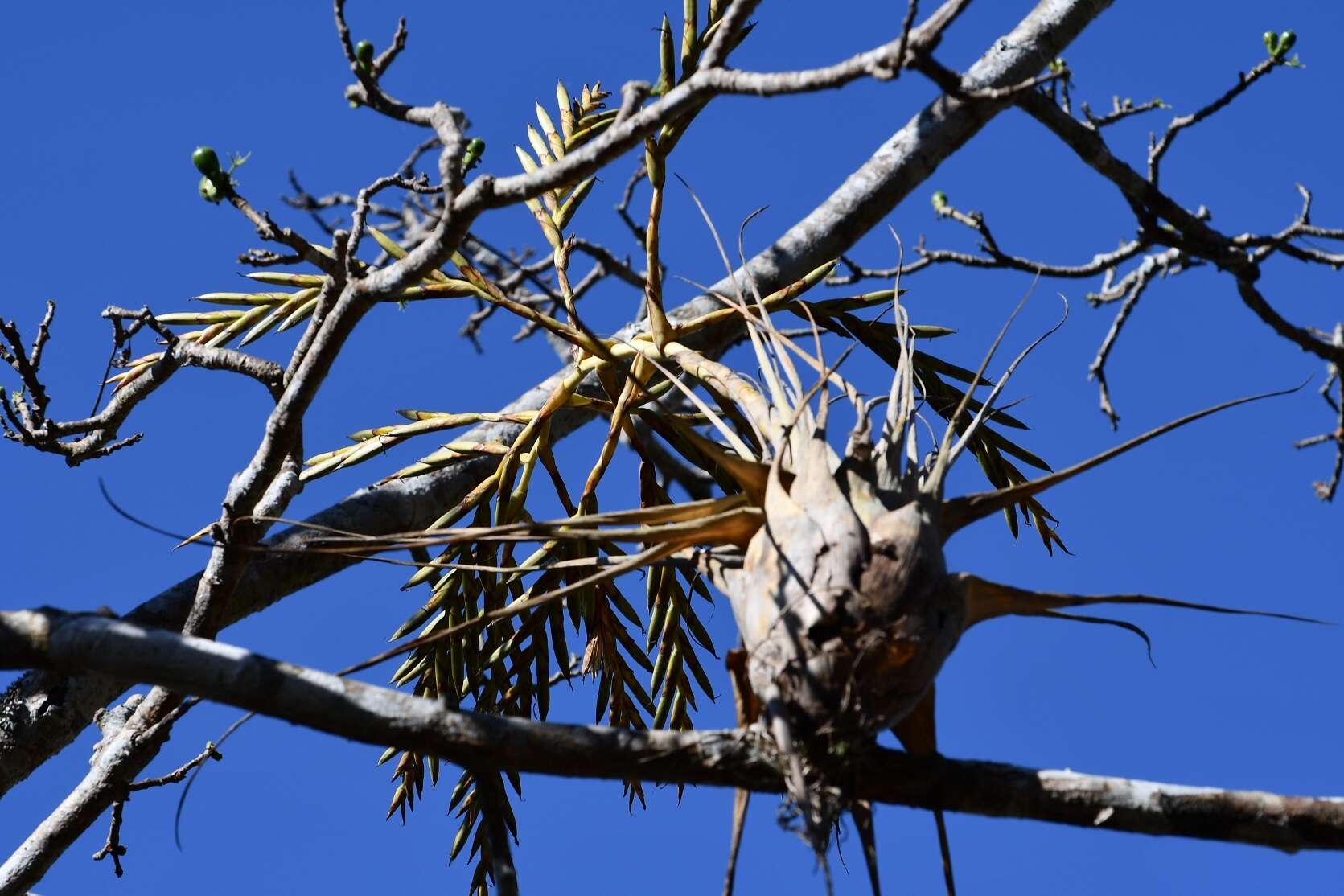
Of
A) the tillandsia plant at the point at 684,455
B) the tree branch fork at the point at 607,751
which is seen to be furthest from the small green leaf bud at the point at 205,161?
the tree branch fork at the point at 607,751

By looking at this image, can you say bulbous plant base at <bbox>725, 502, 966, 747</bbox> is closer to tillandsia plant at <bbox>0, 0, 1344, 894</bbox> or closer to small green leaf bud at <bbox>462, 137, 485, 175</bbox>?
tillandsia plant at <bbox>0, 0, 1344, 894</bbox>

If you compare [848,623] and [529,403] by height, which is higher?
[529,403]

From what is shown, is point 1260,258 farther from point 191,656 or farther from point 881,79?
point 191,656

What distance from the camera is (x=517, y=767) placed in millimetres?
1957

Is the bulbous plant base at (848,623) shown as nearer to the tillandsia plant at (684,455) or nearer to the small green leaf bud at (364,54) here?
the tillandsia plant at (684,455)

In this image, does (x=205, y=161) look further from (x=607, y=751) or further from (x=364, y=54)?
(x=607, y=751)

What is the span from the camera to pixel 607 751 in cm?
194

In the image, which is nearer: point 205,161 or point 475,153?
point 205,161

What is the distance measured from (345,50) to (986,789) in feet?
5.81

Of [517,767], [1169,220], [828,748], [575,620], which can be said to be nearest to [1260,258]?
[1169,220]

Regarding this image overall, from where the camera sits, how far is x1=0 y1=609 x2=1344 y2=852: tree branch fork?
191 cm

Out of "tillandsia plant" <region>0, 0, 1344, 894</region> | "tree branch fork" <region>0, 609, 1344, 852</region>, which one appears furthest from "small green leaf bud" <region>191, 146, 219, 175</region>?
"tree branch fork" <region>0, 609, 1344, 852</region>

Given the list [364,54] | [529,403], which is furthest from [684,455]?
[364,54]

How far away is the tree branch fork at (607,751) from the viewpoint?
6.28 ft
